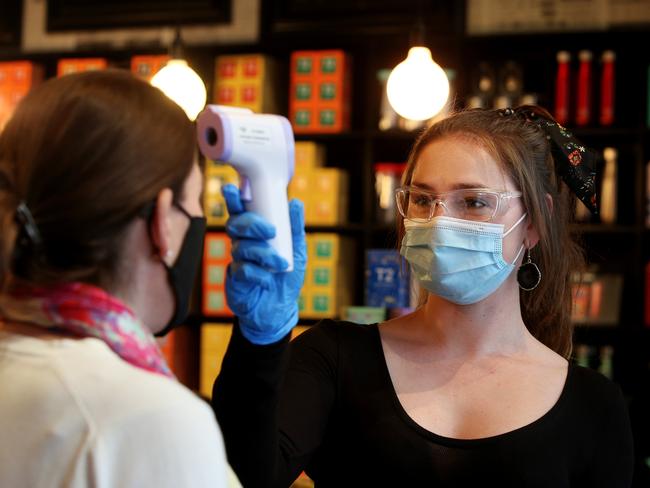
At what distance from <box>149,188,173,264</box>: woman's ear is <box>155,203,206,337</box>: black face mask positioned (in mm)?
26

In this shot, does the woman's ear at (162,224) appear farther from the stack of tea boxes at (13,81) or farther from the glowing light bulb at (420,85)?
the stack of tea boxes at (13,81)

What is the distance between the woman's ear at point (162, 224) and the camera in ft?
3.11

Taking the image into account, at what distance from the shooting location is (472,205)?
1.64 meters

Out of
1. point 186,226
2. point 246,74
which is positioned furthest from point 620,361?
point 186,226

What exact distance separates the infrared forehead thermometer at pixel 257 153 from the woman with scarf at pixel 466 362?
0.09 metres

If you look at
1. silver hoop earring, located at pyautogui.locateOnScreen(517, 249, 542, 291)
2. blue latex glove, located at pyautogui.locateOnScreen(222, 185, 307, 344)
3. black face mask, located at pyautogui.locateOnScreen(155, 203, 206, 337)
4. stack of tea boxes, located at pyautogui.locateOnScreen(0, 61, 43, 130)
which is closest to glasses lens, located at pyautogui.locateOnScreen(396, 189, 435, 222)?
silver hoop earring, located at pyautogui.locateOnScreen(517, 249, 542, 291)

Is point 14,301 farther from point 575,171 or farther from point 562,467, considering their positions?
point 575,171

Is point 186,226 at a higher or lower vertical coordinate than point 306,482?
higher

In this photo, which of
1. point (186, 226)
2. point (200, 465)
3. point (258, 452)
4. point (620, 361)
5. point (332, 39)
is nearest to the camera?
point (200, 465)

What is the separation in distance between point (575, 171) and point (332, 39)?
2721mm

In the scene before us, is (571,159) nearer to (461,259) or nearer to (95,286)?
(461,259)

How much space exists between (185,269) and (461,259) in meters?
0.74

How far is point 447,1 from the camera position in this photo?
4.13 metres

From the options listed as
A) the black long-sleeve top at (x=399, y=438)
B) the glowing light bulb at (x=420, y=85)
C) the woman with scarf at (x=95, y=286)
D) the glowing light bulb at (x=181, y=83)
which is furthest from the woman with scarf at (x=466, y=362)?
the glowing light bulb at (x=181, y=83)
